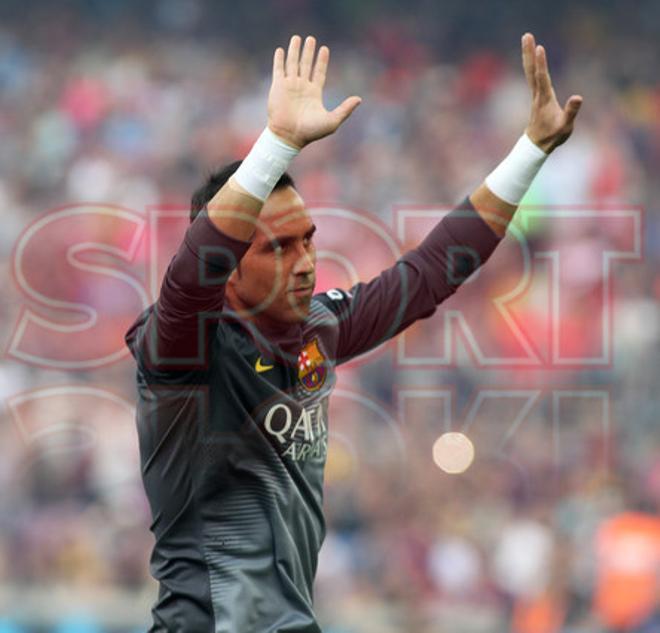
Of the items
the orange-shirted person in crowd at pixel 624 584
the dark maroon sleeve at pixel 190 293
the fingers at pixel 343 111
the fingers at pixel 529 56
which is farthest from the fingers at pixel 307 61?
the orange-shirted person in crowd at pixel 624 584

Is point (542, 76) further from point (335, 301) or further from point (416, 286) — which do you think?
point (335, 301)

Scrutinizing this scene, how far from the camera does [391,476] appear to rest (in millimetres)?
5855

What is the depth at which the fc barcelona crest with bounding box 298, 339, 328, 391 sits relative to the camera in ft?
9.48

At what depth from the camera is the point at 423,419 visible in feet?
18.9

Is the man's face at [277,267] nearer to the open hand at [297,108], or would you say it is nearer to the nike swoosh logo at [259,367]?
the nike swoosh logo at [259,367]

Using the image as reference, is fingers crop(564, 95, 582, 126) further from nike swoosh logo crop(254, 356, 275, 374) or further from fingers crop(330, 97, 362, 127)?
nike swoosh logo crop(254, 356, 275, 374)

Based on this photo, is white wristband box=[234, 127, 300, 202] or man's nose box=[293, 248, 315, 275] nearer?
white wristband box=[234, 127, 300, 202]

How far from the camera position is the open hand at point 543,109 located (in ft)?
9.84

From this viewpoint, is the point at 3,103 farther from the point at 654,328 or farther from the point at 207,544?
the point at 207,544

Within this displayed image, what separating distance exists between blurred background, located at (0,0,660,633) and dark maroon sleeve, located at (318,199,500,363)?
230 cm

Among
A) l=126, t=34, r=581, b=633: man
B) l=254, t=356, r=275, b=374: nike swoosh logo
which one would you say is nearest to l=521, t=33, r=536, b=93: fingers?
l=126, t=34, r=581, b=633: man

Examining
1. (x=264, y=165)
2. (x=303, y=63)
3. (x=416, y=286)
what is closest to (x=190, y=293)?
(x=264, y=165)

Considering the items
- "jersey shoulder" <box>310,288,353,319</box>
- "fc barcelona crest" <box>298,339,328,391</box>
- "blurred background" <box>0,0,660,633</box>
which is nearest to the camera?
"fc barcelona crest" <box>298,339,328,391</box>

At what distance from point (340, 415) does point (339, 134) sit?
1784 mm
